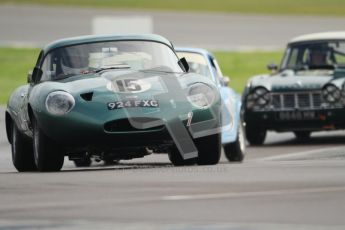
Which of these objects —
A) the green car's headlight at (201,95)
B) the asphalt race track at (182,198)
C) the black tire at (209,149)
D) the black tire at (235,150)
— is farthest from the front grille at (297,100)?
the asphalt race track at (182,198)

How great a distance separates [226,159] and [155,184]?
23.8 feet

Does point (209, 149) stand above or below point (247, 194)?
below

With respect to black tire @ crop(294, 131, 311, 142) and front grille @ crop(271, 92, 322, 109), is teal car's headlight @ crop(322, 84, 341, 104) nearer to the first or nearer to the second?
front grille @ crop(271, 92, 322, 109)

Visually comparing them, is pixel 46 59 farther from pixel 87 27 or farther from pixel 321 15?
pixel 321 15

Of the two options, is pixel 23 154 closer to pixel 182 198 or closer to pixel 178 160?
pixel 178 160

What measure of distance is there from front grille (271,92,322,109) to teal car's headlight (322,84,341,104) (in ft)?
0.31

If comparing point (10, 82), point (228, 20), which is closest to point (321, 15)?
point (228, 20)

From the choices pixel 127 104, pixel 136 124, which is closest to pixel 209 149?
pixel 136 124

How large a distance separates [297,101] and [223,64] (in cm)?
1335

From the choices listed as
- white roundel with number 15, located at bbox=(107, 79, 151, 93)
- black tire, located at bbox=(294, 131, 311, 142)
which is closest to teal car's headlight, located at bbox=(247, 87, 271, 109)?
→ black tire, located at bbox=(294, 131, 311, 142)

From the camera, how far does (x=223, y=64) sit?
31766 millimetres

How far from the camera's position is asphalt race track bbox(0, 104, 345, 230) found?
22.8 feet

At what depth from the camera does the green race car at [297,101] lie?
719 inches

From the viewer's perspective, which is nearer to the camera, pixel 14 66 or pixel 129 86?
pixel 129 86
